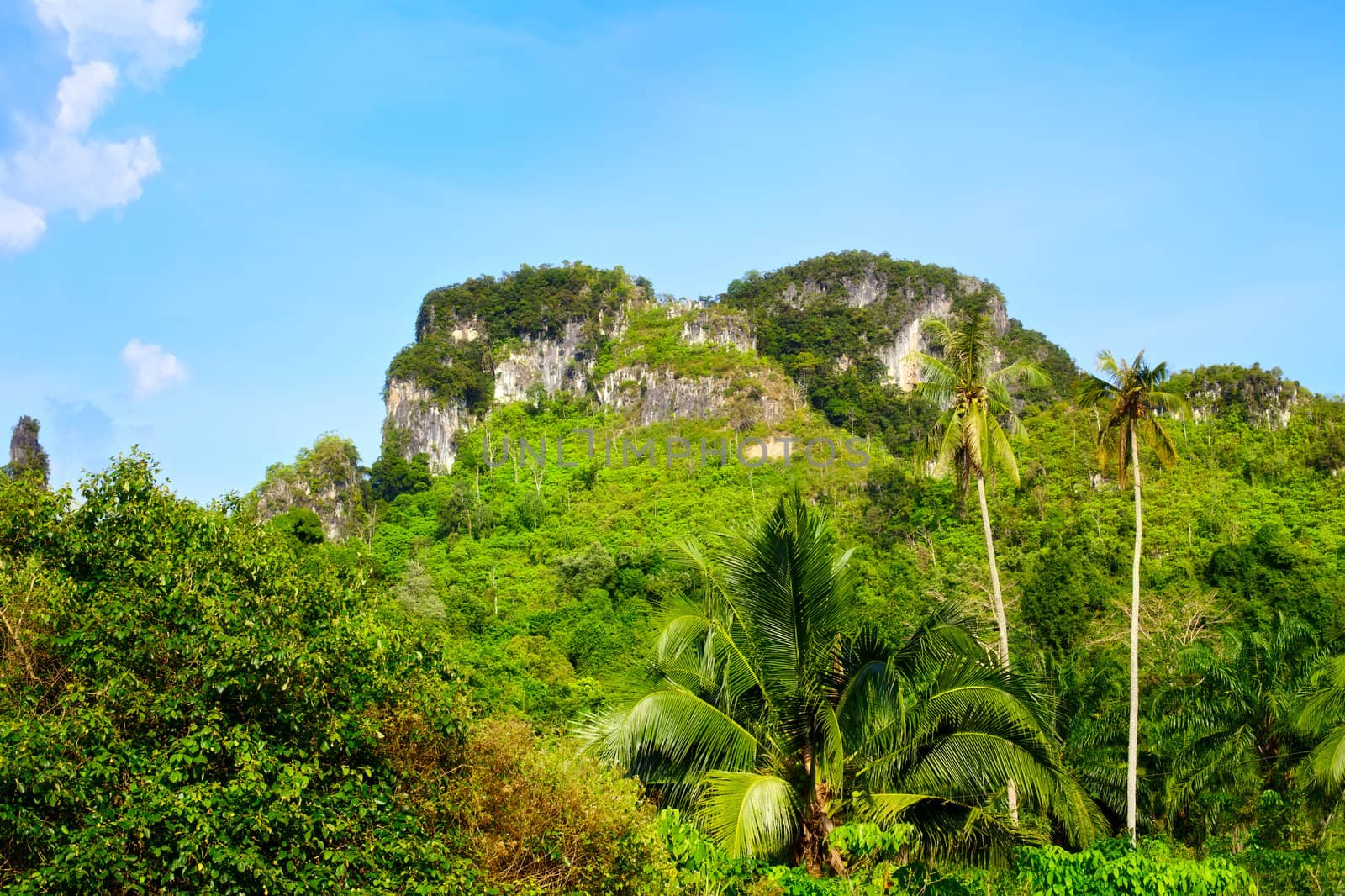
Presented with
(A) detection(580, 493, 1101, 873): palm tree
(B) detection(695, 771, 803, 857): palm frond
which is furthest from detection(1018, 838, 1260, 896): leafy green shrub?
(B) detection(695, 771, 803, 857): palm frond

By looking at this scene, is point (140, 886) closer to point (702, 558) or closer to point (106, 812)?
point (106, 812)

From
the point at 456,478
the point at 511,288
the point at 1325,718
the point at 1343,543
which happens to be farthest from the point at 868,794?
the point at 511,288

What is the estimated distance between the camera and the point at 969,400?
18266 mm

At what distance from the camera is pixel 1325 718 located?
682 inches

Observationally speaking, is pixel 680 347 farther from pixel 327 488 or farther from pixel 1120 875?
pixel 1120 875

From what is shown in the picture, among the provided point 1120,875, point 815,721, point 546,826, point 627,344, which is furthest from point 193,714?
point 627,344

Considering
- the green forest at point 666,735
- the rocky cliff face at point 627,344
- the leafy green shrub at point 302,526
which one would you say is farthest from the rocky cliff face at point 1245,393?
the leafy green shrub at point 302,526

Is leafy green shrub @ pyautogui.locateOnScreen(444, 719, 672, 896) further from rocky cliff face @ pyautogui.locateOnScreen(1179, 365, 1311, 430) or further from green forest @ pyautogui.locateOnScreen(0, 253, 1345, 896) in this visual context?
rocky cliff face @ pyautogui.locateOnScreen(1179, 365, 1311, 430)

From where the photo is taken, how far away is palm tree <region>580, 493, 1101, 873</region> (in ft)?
36.2

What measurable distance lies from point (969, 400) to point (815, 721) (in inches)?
314

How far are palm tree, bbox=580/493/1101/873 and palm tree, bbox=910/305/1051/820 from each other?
595cm

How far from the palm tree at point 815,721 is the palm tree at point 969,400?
5.95 metres

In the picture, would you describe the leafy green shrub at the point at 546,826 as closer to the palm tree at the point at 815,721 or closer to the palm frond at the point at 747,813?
the palm frond at the point at 747,813

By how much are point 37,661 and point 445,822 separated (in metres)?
3.07
